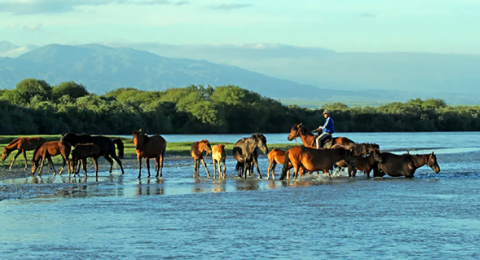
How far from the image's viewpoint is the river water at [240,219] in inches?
426

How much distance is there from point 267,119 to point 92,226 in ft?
281

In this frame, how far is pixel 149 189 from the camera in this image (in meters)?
19.4

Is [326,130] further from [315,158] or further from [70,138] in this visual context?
[70,138]

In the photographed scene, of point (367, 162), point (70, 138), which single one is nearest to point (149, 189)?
point (70, 138)

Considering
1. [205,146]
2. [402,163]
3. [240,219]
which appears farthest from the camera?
[205,146]

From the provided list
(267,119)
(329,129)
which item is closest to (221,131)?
(267,119)

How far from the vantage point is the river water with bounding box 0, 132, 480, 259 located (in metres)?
10.8

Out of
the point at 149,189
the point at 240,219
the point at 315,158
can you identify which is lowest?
the point at 240,219

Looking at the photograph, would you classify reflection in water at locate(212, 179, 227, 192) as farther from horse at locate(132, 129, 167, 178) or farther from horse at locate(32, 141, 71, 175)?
horse at locate(32, 141, 71, 175)

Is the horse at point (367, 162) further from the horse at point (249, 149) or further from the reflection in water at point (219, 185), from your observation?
the reflection in water at point (219, 185)

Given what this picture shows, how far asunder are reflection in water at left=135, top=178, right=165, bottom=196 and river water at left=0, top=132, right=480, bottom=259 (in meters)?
0.03

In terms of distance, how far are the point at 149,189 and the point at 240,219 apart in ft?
20.0

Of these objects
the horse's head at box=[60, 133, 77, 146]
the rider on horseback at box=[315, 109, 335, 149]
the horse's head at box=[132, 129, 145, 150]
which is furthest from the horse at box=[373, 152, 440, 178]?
the horse's head at box=[60, 133, 77, 146]

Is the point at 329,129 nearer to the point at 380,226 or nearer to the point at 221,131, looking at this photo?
the point at 380,226
